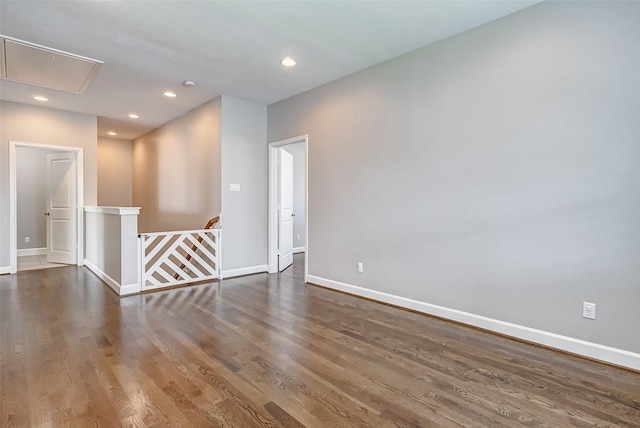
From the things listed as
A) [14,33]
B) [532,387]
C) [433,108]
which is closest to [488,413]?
[532,387]

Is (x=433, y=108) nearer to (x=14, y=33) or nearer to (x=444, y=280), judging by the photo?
(x=444, y=280)

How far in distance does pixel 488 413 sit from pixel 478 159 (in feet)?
6.51

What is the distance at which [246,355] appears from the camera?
2.31 metres

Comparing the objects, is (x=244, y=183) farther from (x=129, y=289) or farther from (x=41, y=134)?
(x=41, y=134)

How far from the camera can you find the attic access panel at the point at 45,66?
10.4 feet

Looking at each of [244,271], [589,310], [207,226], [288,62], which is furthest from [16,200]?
[589,310]

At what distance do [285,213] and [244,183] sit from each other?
35.6 inches

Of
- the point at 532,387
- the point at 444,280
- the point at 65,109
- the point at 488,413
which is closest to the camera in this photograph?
the point at 488,413

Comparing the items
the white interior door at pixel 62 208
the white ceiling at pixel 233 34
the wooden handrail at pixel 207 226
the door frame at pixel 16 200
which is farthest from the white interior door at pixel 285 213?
the white interior door at pixel 62 208

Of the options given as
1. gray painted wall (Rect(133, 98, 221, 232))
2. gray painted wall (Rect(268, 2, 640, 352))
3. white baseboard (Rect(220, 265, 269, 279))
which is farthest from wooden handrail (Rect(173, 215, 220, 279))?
gray painted wall (Rect(268, 2, 640, 352))

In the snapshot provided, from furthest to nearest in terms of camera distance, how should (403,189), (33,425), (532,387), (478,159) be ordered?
(403,189) → (478,159) → (532,387) → (33,425)

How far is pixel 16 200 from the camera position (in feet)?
17.7

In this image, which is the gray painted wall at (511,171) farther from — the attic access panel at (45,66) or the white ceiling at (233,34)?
the attic access panel at (45,66)

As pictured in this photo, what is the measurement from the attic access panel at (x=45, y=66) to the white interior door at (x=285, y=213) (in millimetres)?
2607
